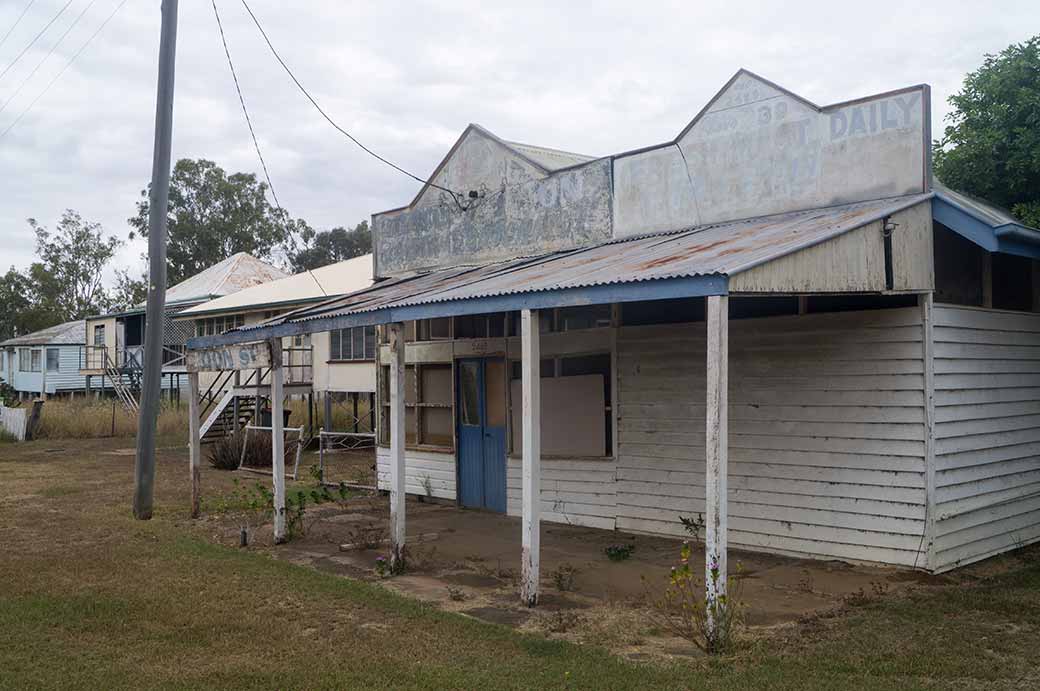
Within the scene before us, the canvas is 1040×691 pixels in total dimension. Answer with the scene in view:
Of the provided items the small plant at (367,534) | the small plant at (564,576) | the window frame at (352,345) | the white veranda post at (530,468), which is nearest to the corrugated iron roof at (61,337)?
the window frame at (352,345)

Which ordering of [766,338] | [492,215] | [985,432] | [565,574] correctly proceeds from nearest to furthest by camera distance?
1. [565,574]
2. [985,432]
3. [766,338]
4. [492,215]

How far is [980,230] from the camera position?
8273 mm

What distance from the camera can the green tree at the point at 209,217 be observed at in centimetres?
5559

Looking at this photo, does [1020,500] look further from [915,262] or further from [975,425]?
[915,262]

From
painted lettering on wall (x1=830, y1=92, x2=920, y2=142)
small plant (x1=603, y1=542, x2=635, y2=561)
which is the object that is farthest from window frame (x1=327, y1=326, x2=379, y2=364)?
painted lettering on wall (x1=830, y1=92, x2=920, y2=142)

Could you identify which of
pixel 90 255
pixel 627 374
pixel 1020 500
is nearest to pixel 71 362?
pixel 90 255

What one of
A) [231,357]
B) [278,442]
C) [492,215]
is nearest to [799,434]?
[492,215]

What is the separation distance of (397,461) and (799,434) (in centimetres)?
402

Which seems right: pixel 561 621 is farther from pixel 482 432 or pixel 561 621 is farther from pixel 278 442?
pixel 482 432

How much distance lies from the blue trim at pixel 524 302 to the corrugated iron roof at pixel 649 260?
49 millimetres

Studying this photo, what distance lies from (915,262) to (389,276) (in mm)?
8817

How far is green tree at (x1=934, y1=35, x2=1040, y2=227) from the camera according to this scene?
39.6 feet

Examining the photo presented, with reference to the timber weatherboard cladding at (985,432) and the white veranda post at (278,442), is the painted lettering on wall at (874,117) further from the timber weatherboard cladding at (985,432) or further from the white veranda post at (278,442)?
the white veranda post at (278,442)

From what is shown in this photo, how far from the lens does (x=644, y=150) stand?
1100 centimetres
